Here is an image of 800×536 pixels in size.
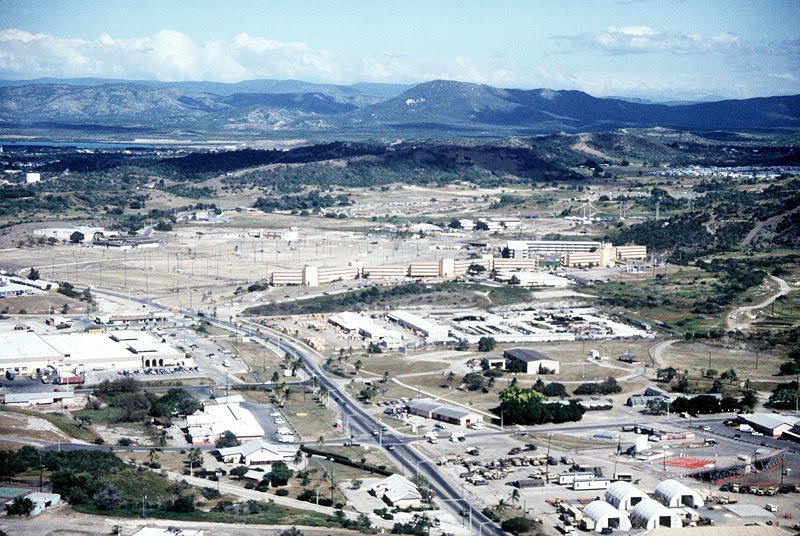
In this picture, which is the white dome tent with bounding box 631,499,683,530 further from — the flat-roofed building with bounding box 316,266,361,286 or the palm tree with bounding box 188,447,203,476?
the flat-roofed building with bounding box 316,266,361,286

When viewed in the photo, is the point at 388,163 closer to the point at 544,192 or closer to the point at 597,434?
the point at 544,192

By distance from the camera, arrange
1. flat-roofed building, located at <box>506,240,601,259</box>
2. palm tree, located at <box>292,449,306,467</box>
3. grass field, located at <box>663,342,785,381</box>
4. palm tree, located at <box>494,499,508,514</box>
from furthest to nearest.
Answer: flat-roofed building, located at <box>506,240,601,259</box> < grass field, located at <box>663,342,785,381</box> < palm tree, located at <box>292,449,306,467</box> < palm tree, located at <box>494,499,508,514</box>

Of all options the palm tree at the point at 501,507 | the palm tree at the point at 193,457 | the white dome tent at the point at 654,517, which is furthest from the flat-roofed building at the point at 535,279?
the white dome tent at the point at 654,517

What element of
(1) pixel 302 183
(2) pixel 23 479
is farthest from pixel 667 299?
(1) pixel 302 183

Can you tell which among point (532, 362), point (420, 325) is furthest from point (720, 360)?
point (420, 325)

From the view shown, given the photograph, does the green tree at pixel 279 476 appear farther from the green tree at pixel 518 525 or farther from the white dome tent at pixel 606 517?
the white dome tent at pixel 606 517

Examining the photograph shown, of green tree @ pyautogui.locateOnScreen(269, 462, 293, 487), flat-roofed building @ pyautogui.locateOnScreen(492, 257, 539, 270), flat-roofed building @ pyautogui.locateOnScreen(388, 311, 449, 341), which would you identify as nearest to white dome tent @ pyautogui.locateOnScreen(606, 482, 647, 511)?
green tree @ pyautogui.locateOnScreen(269, 462, 293, 487)
